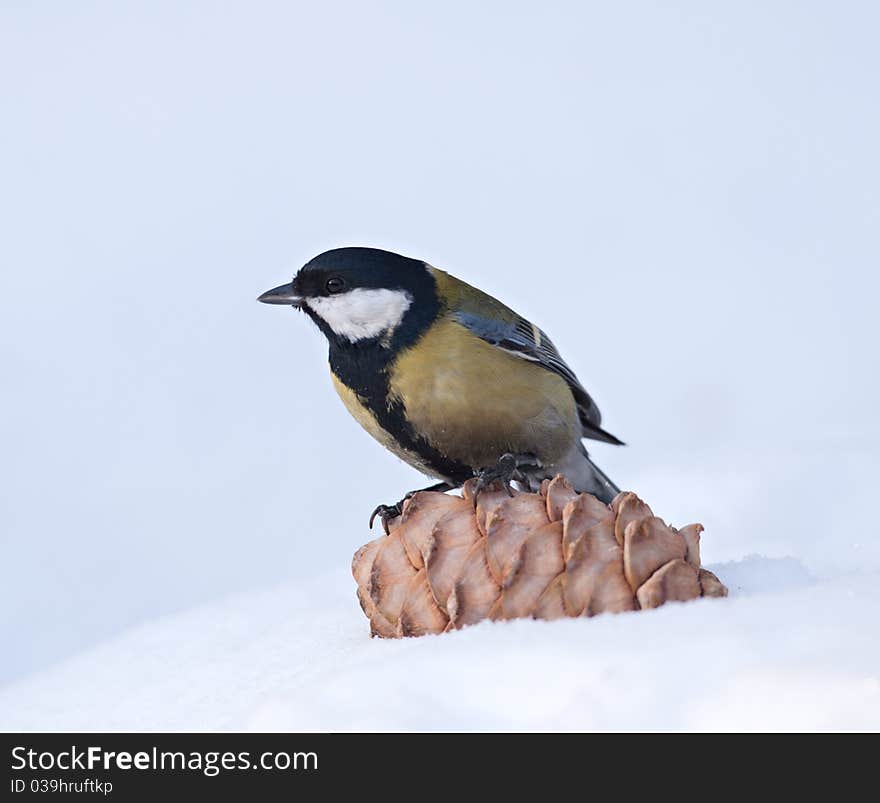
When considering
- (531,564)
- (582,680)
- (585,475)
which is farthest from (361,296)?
(582,680)

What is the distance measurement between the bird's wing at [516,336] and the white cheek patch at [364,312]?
0.11m

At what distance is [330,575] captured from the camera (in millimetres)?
1949

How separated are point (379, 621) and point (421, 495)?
0.15 m

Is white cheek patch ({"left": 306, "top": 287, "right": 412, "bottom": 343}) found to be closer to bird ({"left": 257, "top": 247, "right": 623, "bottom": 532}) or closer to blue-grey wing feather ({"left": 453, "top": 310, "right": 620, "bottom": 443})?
bird ({"left": 257, "top": 247, "right": 623, "bottom": 532})

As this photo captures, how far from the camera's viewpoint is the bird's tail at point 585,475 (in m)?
2.09

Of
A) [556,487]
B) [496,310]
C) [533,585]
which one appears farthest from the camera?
[496,310]

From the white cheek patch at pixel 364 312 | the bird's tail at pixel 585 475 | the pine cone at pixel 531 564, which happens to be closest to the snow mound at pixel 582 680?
the pine cone at pixel 531 564

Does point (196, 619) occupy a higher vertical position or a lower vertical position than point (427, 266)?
lower

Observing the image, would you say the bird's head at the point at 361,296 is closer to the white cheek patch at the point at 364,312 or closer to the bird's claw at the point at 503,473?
the white cheek patch at the point at 364,312

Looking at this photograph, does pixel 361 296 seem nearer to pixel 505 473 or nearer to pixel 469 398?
pixel 469 398

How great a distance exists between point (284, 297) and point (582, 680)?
3.65 ft
